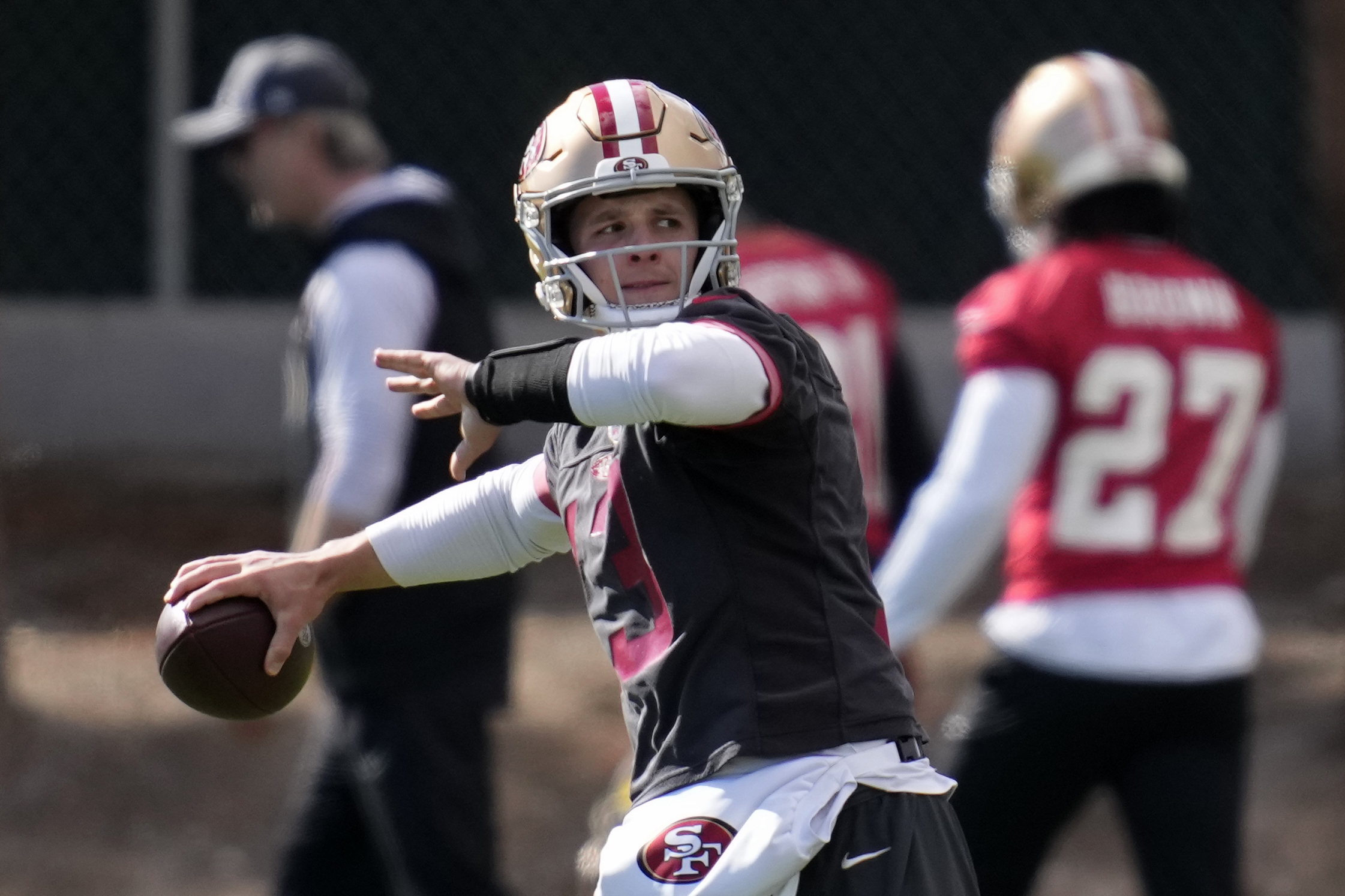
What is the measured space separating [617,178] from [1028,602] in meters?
1.73

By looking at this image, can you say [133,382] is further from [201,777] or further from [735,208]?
[735,208]

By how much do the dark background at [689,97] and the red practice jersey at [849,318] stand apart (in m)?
4.25

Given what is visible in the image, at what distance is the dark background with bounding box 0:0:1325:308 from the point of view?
935cm

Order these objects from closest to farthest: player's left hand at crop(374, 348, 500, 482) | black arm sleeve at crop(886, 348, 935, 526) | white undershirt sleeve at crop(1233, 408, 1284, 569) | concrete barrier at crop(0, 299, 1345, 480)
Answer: player's left hand at crop(374, 348, 500, 482)
white undershirt sleeve at crop(1233, 408, 1284, 569)
black arm sleeve at crop(886, 348, 935, 526)
concrete barrier at crop(0, 299, 1345, 480)

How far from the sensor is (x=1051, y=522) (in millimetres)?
4062

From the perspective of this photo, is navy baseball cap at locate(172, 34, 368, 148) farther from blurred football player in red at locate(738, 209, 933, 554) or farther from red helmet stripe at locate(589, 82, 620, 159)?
red helmet stripe at locate(589, 82, 620, 159)

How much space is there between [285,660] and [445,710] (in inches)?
58.8

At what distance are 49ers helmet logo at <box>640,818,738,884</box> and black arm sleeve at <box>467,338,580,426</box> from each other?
0.57 m

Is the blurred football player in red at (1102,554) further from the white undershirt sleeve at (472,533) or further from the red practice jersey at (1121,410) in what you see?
the white undershirt sleeve at (472,533)

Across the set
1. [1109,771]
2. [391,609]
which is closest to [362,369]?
[391,609]

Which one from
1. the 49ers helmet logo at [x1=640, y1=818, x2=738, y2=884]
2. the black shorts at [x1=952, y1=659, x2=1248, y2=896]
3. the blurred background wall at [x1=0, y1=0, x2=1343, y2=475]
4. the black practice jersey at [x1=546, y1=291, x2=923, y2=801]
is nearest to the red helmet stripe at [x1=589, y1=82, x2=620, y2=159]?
the black practice jersey at [x1=546, y1=291, x2=923, y2=801]

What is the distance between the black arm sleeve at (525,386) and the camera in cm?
250

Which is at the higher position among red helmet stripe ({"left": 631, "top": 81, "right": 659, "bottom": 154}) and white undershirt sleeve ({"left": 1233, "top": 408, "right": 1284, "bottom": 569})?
red helmet stripe ({"left": 631, "top": 81, "right": 659, "bottom": 154})

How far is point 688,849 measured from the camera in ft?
8.55
